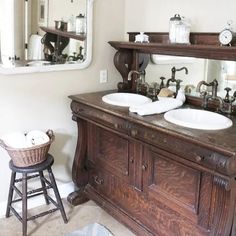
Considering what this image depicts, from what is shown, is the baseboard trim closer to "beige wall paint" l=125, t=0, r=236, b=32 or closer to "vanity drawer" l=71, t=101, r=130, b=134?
"vanity drawer" l=71, t=101, r=130, b=134

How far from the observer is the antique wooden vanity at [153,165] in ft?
5.22

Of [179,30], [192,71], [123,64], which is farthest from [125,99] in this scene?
[179,30]

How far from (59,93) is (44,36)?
0.44 metres

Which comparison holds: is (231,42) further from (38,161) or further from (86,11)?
(38,161)

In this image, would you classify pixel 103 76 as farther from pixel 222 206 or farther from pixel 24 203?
pixel 222 206

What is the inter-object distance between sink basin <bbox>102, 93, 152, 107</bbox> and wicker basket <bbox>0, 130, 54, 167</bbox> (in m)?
0.52

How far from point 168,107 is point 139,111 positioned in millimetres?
202

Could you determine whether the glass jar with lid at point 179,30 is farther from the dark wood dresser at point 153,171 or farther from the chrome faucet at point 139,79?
the dark wood dresser at point 153,171

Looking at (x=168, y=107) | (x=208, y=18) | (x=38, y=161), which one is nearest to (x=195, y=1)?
(x=208, y=18)

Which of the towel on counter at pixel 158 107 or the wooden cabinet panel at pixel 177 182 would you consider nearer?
the wooden cabinet panel at pixel 177 182

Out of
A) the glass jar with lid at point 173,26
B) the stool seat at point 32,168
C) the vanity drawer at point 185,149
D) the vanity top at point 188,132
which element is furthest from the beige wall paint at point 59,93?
the vanity drawer at point 185,149

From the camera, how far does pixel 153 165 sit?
1.97m

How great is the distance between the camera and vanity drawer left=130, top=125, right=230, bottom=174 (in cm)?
148

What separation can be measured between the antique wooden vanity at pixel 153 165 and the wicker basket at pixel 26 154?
0.40 m
